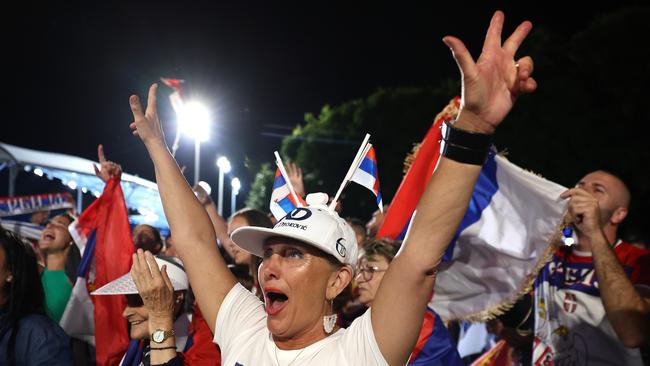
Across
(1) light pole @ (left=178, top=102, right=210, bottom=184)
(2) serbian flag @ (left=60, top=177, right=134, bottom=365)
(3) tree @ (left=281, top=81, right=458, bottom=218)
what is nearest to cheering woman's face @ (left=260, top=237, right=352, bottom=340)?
(2) serbian flag @ (left=60, top=177, right=134, bottom=365)

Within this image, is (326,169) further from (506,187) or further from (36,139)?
(506,187)

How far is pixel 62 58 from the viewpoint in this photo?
27.9 meters

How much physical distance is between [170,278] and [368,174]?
1.38 meters

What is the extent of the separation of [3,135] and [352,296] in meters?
25.6

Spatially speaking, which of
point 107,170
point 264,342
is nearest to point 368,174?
point 264,342

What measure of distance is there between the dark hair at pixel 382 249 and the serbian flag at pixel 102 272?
6.27ft

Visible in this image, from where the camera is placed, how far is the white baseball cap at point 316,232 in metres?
2.75

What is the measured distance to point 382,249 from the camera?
15.1 feet

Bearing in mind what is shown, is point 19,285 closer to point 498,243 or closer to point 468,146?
point 468,146

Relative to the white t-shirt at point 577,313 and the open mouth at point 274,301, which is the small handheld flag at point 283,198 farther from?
the white t-shirt at point 577,313

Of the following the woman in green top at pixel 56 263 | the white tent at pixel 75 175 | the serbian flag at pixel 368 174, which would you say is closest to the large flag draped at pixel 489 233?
the serbian flag at pixel 368 174

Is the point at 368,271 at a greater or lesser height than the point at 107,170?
lesser

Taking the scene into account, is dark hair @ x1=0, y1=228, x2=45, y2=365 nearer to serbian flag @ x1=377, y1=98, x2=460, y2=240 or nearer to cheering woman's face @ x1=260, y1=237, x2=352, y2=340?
cheering woman's face @ x1=260, y1=237, x2=352, y2=340

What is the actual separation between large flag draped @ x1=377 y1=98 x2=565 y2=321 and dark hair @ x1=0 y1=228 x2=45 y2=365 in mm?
2487
